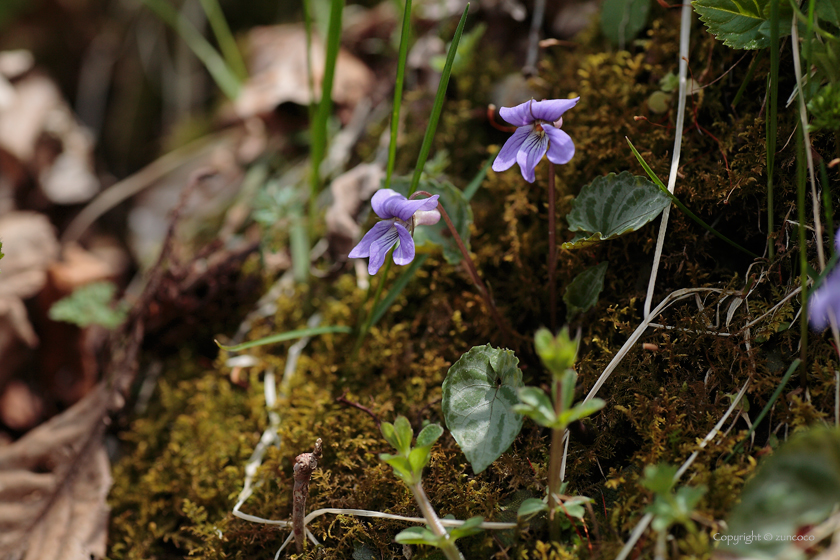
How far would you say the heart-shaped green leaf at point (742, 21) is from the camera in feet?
4.67

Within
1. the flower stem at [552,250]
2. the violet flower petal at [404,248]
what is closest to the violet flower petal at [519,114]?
the flower stem at [552,250]

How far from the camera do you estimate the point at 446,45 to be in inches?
92.6

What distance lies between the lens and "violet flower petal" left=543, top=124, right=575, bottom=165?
124 cm

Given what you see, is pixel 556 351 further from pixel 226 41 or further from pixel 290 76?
pixel 226 41

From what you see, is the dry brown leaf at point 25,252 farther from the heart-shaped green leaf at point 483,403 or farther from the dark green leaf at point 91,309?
the heart-shaped green leaf at point 483,403

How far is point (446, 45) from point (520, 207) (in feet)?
3.21

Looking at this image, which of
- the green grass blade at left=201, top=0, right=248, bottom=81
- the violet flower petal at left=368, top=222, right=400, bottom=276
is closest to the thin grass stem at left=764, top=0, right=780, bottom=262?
the violet flower petal at left=368, top=222, right=400, bottom=276

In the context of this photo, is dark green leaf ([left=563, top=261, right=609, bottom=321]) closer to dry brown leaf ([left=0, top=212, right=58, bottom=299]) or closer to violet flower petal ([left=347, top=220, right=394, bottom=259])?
violet flower petal ([left=347, top=220, right=394, bottom=259])

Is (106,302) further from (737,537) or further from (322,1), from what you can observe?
(737,537)

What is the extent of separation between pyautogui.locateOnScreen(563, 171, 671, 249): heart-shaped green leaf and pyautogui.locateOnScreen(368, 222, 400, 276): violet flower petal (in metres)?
0.46

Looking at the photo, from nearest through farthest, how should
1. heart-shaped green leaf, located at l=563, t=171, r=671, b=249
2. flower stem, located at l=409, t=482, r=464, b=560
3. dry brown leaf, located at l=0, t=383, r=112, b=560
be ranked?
1. flower stem, located at l=409, t=482, r=464, b=560
2. heart-shaped green leaf, located at l=563, t=171, r=671, b=249
3. dry brown leaf, located at l=0, t=383, r=112, b=560

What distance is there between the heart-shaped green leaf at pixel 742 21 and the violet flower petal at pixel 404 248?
101 centimetres

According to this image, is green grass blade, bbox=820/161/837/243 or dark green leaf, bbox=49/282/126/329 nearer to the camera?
green grass blade, bbox=820/161/837/243

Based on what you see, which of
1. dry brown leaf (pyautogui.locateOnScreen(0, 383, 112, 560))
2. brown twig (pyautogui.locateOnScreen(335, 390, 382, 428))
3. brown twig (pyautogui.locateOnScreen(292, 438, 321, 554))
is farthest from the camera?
dry brown leaf (pyautogui.locateOnScreen(0, 383, 112, 560))
